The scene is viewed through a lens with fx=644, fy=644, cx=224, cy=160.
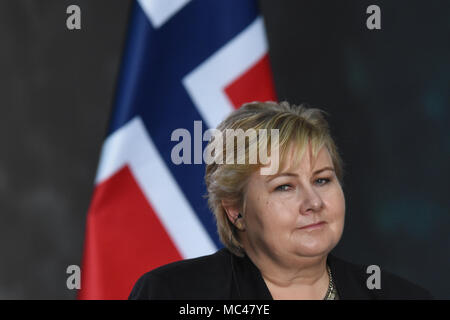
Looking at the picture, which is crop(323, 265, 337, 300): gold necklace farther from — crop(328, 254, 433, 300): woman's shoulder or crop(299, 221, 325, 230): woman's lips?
crop(299, 221, 325, 230): woman's lips

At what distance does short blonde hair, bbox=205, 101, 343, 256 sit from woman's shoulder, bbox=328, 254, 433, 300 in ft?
0.84

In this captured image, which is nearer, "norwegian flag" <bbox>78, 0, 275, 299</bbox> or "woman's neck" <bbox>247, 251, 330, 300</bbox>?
"woman's neck" <bbox>247, 251, 330, 300</bbox>

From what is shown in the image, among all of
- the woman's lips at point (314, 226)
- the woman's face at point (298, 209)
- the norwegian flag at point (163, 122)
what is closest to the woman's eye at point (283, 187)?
the woman's face at point (298, 209)

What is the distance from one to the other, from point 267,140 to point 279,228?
22 cm

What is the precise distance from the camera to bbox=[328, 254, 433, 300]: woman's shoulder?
1.72 meters

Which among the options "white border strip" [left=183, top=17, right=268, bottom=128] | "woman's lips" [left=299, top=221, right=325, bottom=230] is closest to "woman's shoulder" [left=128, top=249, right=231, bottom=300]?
"woman's lips" [left=299, top=221, right=325, bottom=230]

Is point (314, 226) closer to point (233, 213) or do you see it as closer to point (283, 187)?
point (283, 187)

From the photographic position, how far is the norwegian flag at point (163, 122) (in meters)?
2.25

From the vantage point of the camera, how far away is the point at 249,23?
2.37m

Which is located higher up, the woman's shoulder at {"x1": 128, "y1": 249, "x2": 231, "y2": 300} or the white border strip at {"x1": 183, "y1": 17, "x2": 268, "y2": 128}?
the white border strip at {"x1": 183, "y1": 17, "x2": 268, "y2": 128}

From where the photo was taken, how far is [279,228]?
1605 millimetres

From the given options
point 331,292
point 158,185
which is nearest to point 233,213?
point 331,292

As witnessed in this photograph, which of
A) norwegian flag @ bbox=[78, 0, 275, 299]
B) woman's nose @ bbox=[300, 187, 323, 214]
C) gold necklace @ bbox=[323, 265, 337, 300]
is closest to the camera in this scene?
woman's nose @ bbox=[300, 187, 323, 214]
